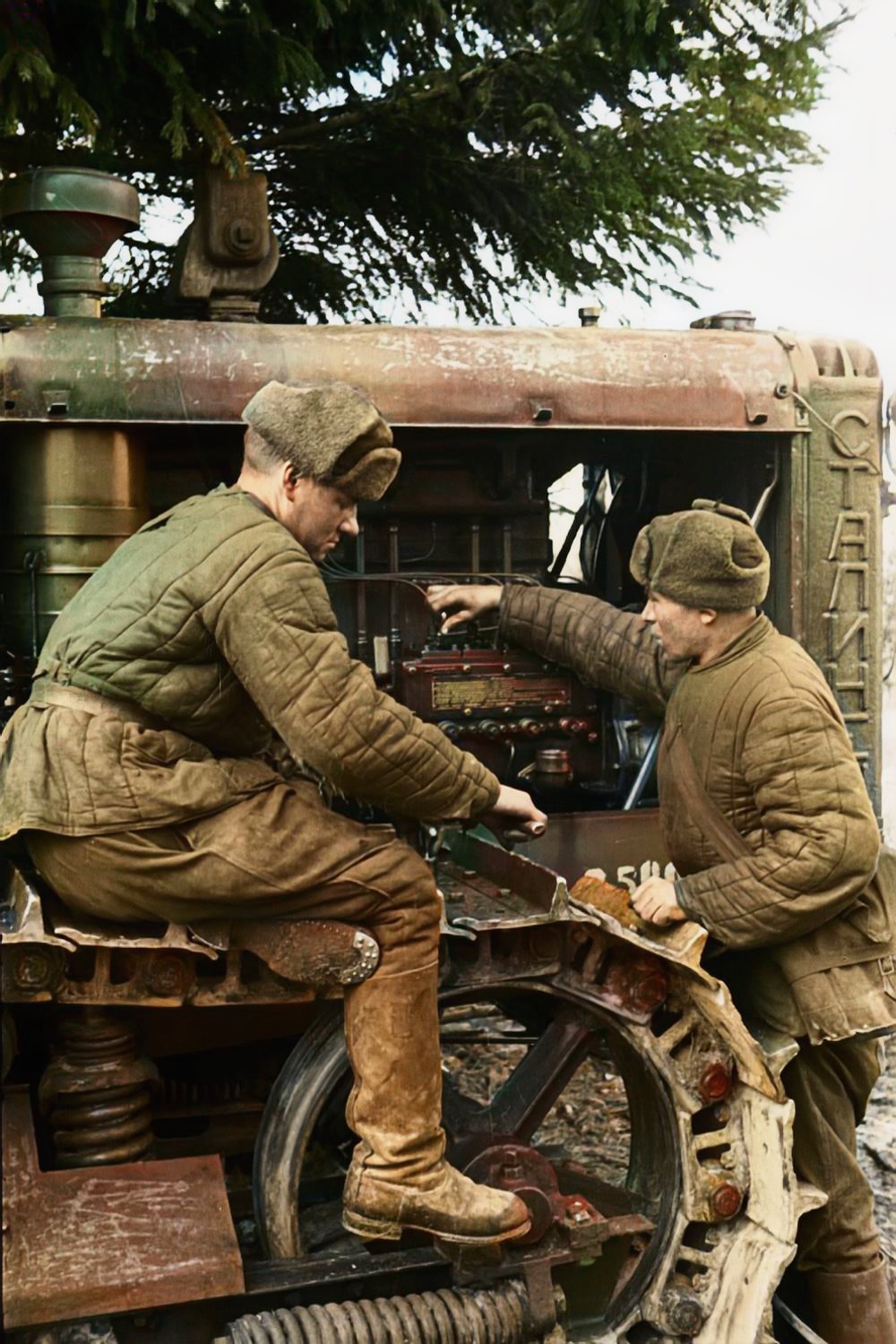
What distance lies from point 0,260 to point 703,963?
4.78m

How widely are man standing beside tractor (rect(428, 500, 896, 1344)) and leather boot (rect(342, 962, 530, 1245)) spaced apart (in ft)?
2.30

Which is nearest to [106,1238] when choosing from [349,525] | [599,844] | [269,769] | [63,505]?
[269,769]

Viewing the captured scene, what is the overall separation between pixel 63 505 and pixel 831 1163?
111 inches

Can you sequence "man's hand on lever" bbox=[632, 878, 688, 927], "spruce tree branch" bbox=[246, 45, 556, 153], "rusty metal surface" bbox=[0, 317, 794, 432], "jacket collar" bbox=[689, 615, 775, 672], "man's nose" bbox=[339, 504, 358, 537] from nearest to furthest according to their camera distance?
"man's nose" bbox=[339, 504, 358, 537] → "man's hand on lever" bbox=[632, 878, 688, 927] → "jacket collar" bbox=[689, 615, 775, 672] → "rusty metal surface" bbox=[0, 317, 794, 432] → "spruce tree branch" bbox=[246, 45, 556, 153]

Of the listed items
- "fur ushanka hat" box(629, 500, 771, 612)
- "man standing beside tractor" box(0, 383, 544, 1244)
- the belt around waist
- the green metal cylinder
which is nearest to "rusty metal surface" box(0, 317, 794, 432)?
the green metal cylinder

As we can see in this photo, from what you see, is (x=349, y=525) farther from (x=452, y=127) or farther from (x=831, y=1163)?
(x=452, y=127)

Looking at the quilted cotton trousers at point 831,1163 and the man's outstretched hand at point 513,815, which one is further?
the quilted cotton trousers at point 831,1163

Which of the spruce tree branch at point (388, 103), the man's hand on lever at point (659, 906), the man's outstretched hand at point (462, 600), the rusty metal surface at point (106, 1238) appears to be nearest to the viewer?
the rusty metal surface at point (106, 1238)

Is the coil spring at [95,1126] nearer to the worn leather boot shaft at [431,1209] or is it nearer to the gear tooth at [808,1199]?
the worn leather boot shaft at [431,1209]

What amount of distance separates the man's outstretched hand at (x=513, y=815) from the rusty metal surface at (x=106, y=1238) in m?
0.97

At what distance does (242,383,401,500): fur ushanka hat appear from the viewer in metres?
3.26

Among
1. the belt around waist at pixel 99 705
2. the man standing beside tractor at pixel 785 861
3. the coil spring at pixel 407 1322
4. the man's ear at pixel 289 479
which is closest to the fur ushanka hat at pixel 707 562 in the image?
the man standing beside tractor at pixel 785 861

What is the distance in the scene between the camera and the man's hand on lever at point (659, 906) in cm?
367

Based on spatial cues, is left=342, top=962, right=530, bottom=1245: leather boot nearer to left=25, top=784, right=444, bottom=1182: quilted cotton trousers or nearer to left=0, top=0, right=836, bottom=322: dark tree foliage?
left=25, top=784, right=444, bottom=1182: quilted cotton trousers
